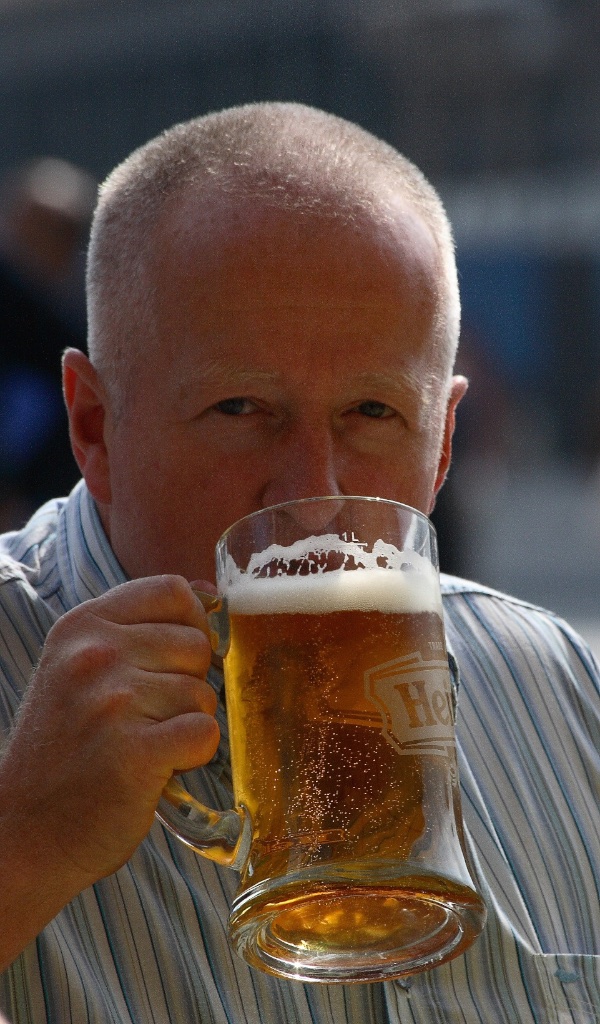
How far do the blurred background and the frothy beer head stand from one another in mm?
6029

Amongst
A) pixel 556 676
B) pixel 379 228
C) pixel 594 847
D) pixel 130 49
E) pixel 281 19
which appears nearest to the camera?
pixel 379 228

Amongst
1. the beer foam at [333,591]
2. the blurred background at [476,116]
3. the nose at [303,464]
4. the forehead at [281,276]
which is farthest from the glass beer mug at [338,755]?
the blurred background at [476,116]

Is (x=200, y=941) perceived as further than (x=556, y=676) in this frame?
No

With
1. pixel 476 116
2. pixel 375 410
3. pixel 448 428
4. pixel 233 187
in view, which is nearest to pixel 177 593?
pixel 375 410

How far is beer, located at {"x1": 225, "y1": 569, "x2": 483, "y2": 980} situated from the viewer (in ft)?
3.31

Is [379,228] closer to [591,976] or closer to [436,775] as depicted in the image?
[436,775]

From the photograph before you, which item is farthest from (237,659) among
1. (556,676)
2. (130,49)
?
(130,49)

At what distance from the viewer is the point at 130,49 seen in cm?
923

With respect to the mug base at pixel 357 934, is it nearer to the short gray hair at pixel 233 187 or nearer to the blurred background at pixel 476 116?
the short gray hair at pixel 233 187

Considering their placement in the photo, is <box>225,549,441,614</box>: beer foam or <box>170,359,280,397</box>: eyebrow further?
<box>170,359,280,397</box>: eyebrow

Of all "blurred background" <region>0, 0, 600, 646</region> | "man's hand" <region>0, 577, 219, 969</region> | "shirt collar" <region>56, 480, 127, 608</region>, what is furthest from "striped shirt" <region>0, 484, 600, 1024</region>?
"blurred background" <region>0, 0, 600, 646</region>

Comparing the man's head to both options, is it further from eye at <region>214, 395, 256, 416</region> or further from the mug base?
the mug base

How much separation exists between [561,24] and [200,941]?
9.66 metres

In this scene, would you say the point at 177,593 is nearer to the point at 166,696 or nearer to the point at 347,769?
the point at 166,696
